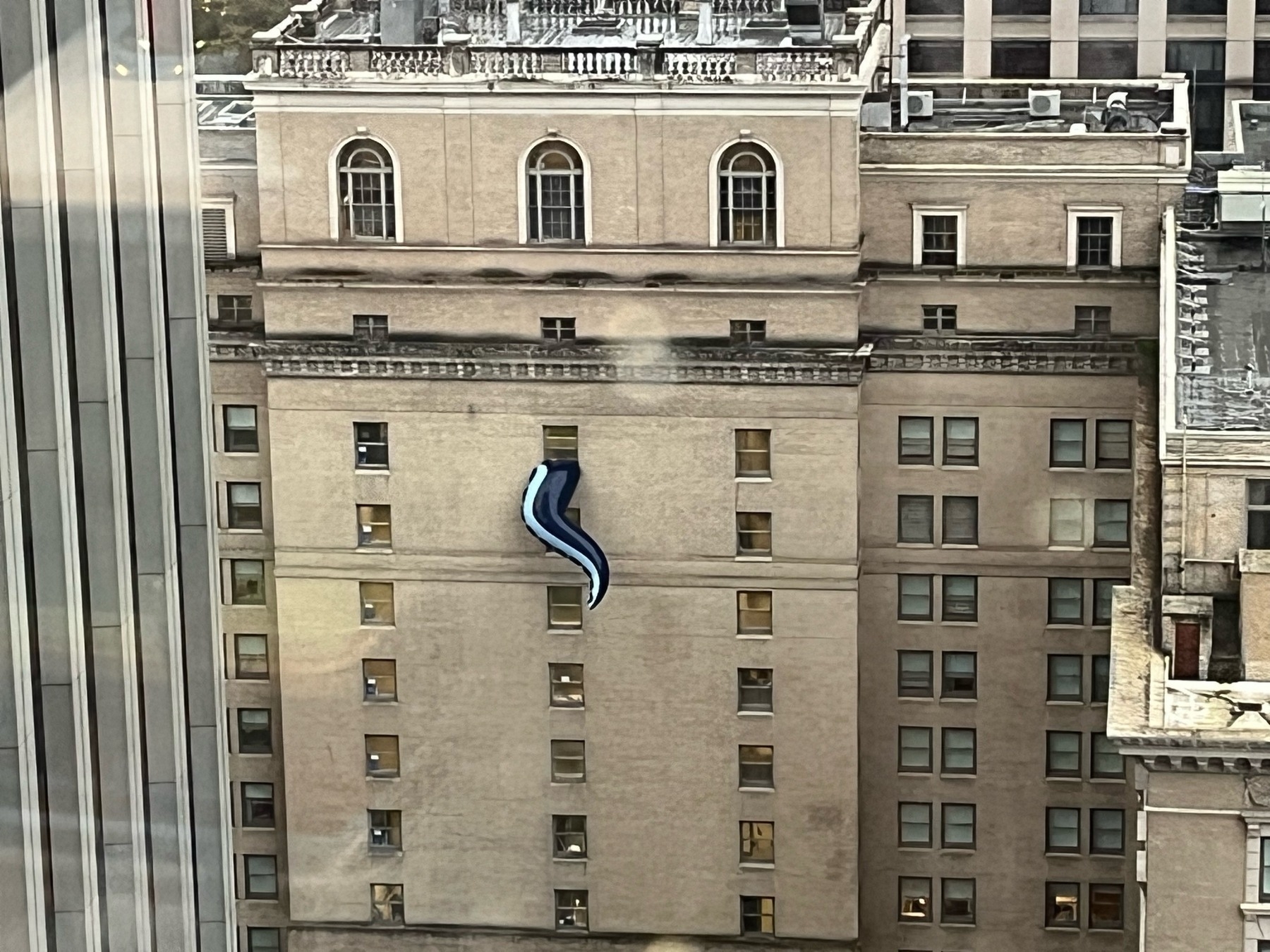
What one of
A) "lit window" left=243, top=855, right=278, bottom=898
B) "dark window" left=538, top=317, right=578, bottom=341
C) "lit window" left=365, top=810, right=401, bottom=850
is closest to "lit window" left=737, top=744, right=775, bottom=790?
"lit window" left=365, top=810, right=401, bottom=850

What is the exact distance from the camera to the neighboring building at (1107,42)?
42.6m

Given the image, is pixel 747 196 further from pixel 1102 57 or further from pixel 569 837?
pixel 1102 57

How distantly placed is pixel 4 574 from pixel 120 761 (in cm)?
226

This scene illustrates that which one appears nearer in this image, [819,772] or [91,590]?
[91,590]

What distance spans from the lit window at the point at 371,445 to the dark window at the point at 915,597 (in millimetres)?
5857

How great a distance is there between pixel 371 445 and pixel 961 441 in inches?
255

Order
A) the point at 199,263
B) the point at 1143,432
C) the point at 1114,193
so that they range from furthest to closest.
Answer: the point at 1114,193
the point at 1143,432
the point at 199,263

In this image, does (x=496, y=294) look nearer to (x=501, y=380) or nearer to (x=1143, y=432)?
(x=501, y=380)

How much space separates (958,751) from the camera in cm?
3412

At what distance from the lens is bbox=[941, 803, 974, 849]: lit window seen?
1346 inches

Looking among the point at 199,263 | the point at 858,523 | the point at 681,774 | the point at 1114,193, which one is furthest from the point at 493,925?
the point at 199,263

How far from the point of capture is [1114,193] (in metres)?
32.6

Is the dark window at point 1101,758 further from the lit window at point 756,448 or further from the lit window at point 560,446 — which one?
the lit window at point 560,446

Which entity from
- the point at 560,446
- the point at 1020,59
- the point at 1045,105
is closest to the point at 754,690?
the point at 560,446
